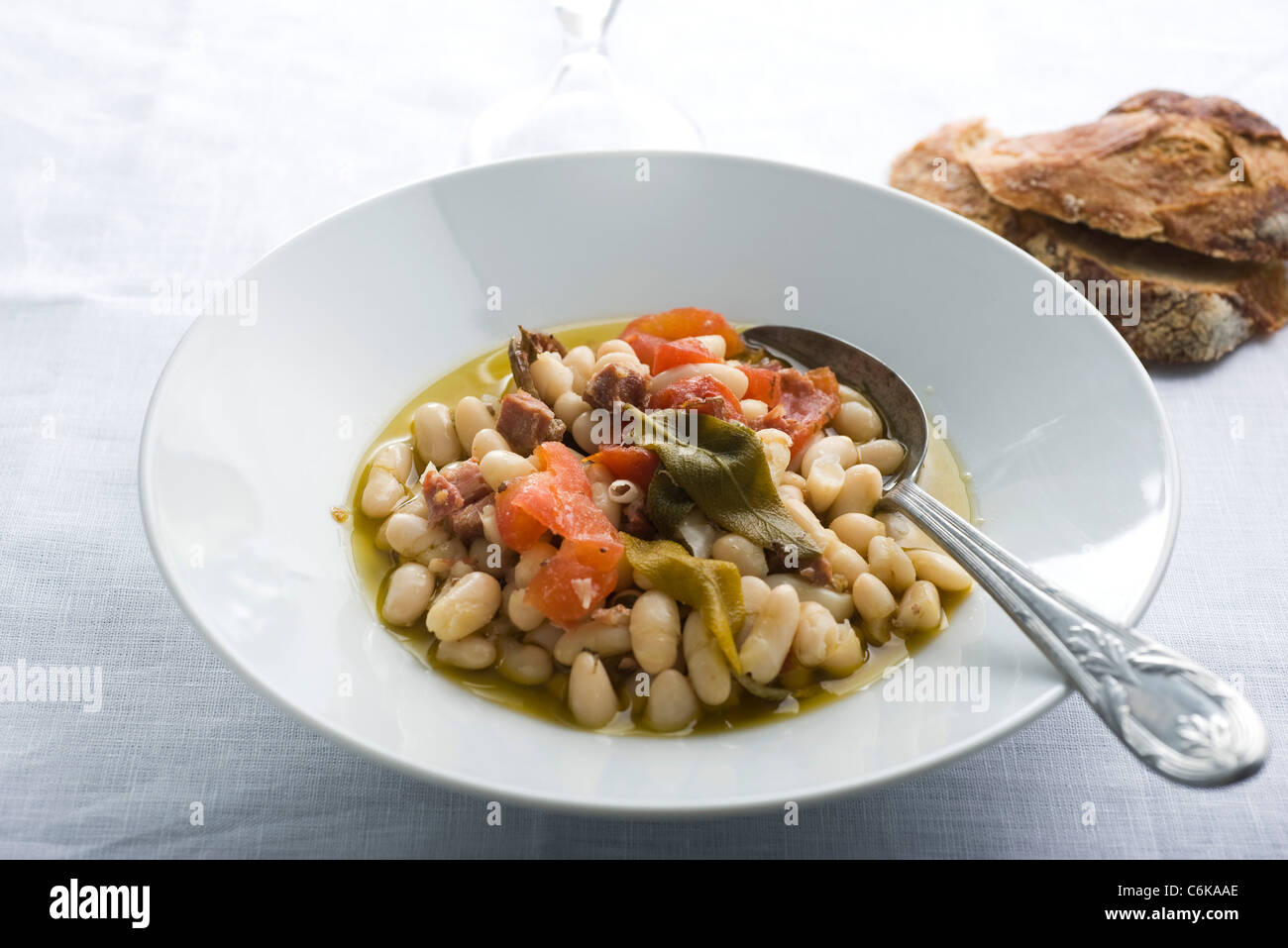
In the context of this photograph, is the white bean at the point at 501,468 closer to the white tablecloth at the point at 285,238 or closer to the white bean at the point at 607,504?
the white bean at the point at 607,504

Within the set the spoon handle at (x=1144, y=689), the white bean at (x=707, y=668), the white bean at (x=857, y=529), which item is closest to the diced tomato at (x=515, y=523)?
the white bean at (x=707, y=668)

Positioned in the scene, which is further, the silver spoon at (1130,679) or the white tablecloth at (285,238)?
the white tablecloth at (285,238)

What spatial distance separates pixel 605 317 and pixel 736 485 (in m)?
0.79

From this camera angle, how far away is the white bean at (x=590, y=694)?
5.62ft

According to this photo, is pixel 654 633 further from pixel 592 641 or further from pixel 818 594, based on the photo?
pixel 818 594

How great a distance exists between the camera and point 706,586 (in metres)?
1.78

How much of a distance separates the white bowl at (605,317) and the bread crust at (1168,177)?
516mm

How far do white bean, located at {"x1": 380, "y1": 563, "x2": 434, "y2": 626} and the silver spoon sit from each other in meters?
0.89

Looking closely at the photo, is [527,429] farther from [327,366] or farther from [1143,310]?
[1143,310]

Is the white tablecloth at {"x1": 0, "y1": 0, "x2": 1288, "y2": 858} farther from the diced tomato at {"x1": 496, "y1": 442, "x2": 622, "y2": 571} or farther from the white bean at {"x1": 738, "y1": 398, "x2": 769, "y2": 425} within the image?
the white bean at {"x1": 738, "y1": 398, "x2": 769, "y2": 425}

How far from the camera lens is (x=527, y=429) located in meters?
2.12

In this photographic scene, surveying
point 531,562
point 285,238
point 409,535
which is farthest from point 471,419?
point 285,238

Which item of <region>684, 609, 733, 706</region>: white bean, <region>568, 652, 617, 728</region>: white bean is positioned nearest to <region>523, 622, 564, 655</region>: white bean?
<region>568, 652, 617, 728</region>: white bean
